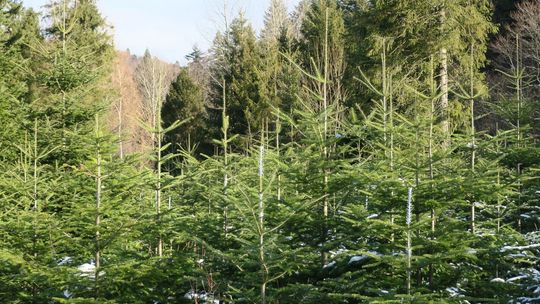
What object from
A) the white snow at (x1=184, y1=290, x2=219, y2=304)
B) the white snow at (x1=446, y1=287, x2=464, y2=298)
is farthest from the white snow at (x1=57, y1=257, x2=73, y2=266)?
the white snow at (x1=446, y1=287, x2=464, y2=298)

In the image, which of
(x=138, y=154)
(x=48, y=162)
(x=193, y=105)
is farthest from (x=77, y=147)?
(x=193, y=105)

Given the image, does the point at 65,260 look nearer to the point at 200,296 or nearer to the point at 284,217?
the point at 200,296

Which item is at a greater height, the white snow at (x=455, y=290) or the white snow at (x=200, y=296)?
the white snow at (x=455, y=290)

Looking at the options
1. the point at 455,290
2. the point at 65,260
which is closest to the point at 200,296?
the point at 65,260

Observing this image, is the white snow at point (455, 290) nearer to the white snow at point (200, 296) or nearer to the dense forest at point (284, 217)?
the dense forest at point (284, 217)

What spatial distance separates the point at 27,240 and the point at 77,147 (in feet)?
11.1

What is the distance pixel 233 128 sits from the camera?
27297 millimetres

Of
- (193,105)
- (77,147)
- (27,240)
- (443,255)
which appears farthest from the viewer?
(193,105)

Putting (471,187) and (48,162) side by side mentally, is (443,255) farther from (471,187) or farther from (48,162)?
(48,162)

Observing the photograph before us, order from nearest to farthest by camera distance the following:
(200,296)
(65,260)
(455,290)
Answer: (455,290)
(200,296)
(65,260)

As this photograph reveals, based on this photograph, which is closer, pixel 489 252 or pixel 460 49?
pixel 489 252

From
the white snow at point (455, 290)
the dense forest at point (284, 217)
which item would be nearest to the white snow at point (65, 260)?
the dense forest at point (284, 217)

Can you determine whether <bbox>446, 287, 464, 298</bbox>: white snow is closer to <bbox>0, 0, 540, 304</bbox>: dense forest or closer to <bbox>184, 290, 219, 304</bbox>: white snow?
<bbox>0, 0, 540, 304</bbox>: dense forest

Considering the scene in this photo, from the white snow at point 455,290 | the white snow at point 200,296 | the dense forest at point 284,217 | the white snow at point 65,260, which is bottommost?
the white snow at point 200,296
